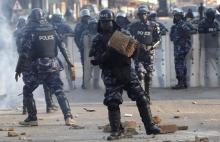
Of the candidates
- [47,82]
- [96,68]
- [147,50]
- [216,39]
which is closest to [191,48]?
[216,39]

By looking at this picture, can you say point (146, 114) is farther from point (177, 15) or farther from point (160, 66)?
point (160, 66)

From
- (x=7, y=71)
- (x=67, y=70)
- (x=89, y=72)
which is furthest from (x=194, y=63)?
(x=7, y=71)

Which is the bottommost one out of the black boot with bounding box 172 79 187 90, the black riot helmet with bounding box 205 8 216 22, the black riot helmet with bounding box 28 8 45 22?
the black boot with bounding box 172 79 187 90

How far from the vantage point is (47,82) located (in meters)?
10.8

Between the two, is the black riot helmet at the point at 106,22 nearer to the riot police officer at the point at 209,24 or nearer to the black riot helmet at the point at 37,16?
the black riot helmet at the point at 37,16

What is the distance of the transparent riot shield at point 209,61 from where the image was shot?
16016 mm

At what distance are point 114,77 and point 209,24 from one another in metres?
7.37

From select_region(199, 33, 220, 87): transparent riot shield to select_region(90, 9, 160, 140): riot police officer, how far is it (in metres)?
6.84

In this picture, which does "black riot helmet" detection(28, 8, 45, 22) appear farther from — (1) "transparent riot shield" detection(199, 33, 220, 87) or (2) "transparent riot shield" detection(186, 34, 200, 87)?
(1) "transparent riot shield" detection(199, 33, 220, 87)

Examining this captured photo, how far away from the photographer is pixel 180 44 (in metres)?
15.8

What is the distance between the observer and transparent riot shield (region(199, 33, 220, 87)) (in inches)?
631

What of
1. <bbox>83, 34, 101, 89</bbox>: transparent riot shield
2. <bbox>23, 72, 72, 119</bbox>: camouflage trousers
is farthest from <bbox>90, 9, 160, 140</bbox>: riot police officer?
<bbox>83, 34, 101, 89</bbox>: transparent riot shield

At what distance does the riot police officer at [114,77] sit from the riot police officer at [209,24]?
23.1 feet

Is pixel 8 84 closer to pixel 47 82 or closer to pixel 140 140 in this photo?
pixel 47 82
